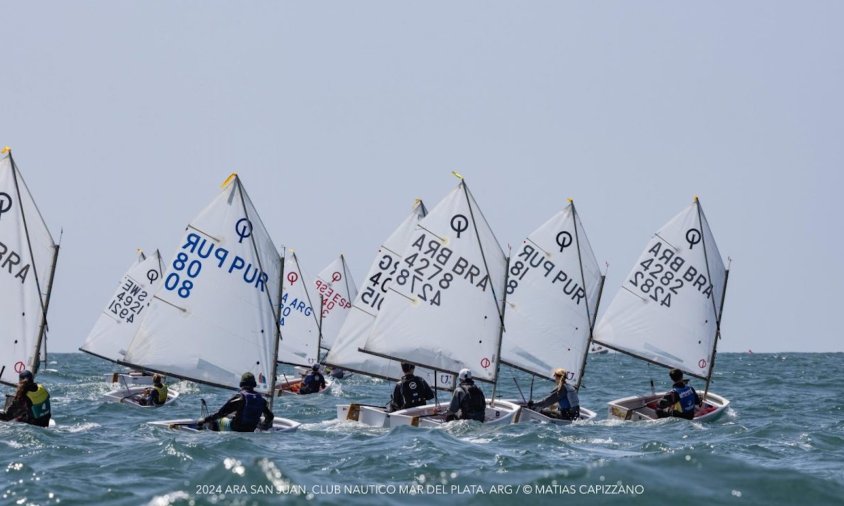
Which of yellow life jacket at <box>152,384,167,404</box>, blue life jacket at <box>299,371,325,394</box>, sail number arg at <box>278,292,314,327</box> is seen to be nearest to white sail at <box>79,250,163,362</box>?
sail number arg at <box>278,292,314,327</box>

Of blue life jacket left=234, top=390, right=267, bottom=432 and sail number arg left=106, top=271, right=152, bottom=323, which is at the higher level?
sail number arg left=106, top=271, right=152, bottom=323

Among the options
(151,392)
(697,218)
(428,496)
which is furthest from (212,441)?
(697,218)

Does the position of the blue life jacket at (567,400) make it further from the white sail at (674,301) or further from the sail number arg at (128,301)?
the sail number arg at (128,301)

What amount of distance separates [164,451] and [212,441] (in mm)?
1228

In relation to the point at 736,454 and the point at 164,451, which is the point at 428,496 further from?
the point at 736,454

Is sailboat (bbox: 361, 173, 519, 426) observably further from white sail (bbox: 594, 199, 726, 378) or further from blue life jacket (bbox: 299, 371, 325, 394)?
blue life jacket (bbox: 299, 371, 325, 394)

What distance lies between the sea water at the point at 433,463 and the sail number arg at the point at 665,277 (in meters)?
3.81

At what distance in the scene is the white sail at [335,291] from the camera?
52.6 m

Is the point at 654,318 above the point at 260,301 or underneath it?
above

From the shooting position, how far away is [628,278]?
3156cm

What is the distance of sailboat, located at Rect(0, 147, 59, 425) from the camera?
2178 cm

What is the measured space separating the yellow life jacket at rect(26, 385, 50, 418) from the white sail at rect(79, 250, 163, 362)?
24902 mm

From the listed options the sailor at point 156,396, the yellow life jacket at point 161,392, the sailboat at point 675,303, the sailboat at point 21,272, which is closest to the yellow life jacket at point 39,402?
the sailboat at point 21,272

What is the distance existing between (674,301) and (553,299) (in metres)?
3.09
